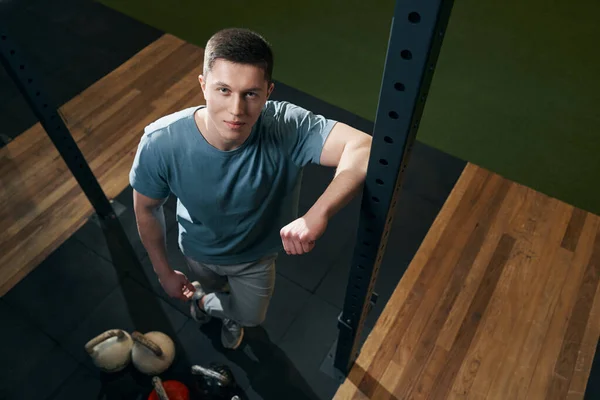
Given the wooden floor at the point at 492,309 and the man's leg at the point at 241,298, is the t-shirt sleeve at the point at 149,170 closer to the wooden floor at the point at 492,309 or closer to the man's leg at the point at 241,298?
the man's leg at the point at 241,298

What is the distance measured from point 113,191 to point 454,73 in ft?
8.92

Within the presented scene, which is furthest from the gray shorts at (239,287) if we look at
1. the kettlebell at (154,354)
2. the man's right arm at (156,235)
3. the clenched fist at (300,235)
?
the clenched fist at (300,235)

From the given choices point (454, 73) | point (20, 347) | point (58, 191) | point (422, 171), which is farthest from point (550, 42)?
point (20, 347)

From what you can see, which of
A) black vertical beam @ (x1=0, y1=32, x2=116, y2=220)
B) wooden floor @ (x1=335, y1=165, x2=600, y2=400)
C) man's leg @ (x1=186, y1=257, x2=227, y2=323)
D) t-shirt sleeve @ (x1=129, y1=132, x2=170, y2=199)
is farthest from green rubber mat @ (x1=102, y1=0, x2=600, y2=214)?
t-shirt sleeve @ (x1=129, y1=132, x2=170, y2=199)

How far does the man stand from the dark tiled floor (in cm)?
56

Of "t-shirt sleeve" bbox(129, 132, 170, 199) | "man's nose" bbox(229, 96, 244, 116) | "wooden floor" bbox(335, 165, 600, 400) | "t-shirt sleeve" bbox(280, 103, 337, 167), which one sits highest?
"man's nose" bbox(229, 96, 244, 116)

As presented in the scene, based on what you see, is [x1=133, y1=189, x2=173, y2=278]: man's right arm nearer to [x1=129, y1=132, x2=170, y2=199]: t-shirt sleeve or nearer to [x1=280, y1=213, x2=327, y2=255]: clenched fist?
[x1=129, y1=132, x2=170, y2=199]: t-shirt sleeve

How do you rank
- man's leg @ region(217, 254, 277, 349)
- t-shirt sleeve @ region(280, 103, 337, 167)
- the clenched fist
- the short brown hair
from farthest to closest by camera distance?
man's leg @ region(217, 254, 277, 349) < t-shirt sleeve @ region(280, 103, 337, 167) < the short brown hair < the clenched fist

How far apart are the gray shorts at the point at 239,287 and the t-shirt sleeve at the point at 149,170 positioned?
497mm

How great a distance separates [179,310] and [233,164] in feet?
4.47

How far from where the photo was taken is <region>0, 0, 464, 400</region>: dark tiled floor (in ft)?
7.98

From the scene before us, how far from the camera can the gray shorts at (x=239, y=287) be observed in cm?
205

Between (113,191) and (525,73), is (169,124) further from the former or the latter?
(525,73)

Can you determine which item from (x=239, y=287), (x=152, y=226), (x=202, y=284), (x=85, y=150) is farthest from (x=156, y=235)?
(x=85, y=150)
